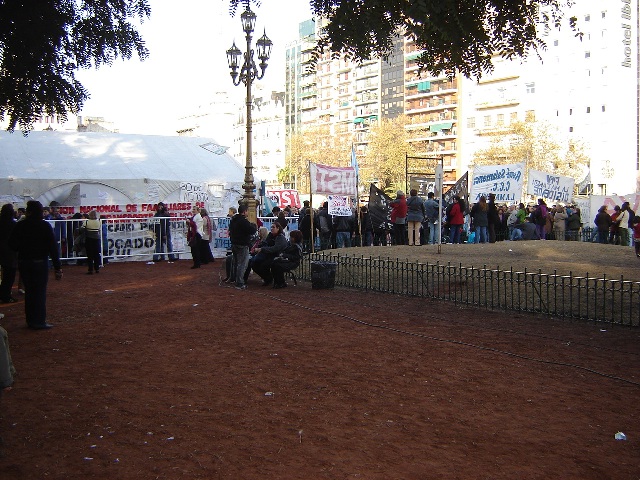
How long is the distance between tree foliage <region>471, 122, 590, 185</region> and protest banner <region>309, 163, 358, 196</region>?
135ft

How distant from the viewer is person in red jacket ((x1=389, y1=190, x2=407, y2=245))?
20.5 m

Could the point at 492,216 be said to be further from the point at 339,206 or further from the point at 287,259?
the point at 287,259

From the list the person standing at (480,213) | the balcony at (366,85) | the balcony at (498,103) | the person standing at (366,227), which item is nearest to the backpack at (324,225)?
the person standing at (366,227)

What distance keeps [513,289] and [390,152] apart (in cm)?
6152

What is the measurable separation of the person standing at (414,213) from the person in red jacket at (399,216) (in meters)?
0.39

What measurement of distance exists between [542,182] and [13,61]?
22.3 meters

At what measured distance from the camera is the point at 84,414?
5.77 m

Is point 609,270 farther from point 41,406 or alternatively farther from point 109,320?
point 41,406

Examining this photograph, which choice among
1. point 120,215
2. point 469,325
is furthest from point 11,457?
point 120,215

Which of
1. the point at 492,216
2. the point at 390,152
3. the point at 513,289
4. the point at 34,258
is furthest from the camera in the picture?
the point at 390,152

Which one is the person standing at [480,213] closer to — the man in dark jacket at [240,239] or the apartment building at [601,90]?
the man in dark jacket at [240,239]

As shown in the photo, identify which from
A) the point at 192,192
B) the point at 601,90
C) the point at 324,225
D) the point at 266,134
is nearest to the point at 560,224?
the point at 324,225

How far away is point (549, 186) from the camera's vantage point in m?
26.4

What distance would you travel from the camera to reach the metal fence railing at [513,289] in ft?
34.9
